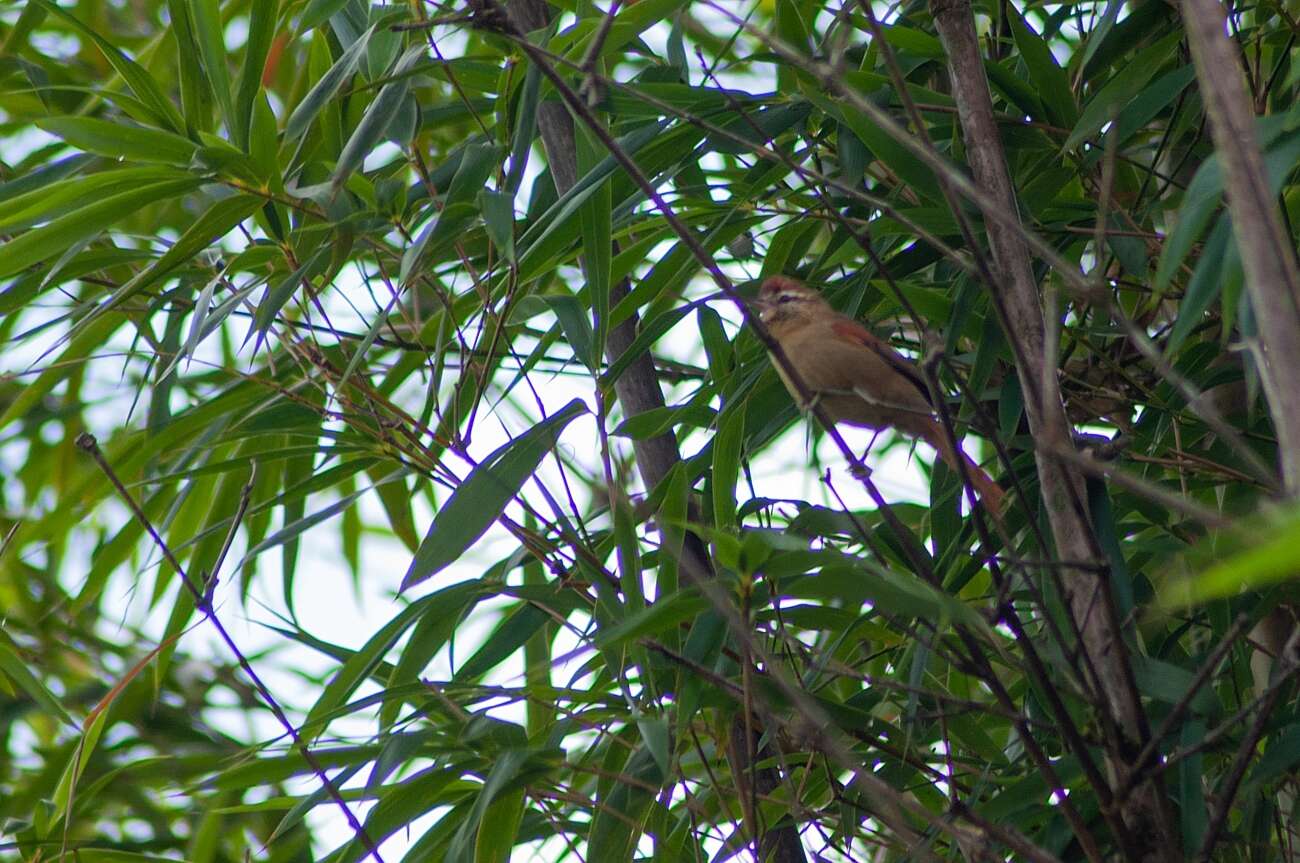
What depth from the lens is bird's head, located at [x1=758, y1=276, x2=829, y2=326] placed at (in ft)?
7.74

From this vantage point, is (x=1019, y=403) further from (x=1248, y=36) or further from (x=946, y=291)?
(x=1248, y=36)

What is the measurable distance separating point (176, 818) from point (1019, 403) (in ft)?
8.35

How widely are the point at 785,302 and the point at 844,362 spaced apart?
16 cm

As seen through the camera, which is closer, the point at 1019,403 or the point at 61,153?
the point at 1019,403

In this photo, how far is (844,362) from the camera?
7.75ft

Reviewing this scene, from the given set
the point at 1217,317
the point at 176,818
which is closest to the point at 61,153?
the point at 176,818

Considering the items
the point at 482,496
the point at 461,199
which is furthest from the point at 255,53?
the point at 482,496

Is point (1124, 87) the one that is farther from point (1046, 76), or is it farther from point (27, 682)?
point (27, 682)

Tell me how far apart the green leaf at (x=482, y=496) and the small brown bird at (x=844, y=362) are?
0.41 meters

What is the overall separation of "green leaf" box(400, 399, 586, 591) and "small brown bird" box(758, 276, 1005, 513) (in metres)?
0.41

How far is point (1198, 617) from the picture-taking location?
86.5 inches

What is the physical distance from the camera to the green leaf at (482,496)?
6.35 feet

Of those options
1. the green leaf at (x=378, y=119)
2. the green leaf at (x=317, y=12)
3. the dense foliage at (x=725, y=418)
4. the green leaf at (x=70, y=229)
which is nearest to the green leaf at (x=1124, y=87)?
the dense foliage at (x=725, y=418)

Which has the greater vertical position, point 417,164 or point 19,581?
point 417,164
